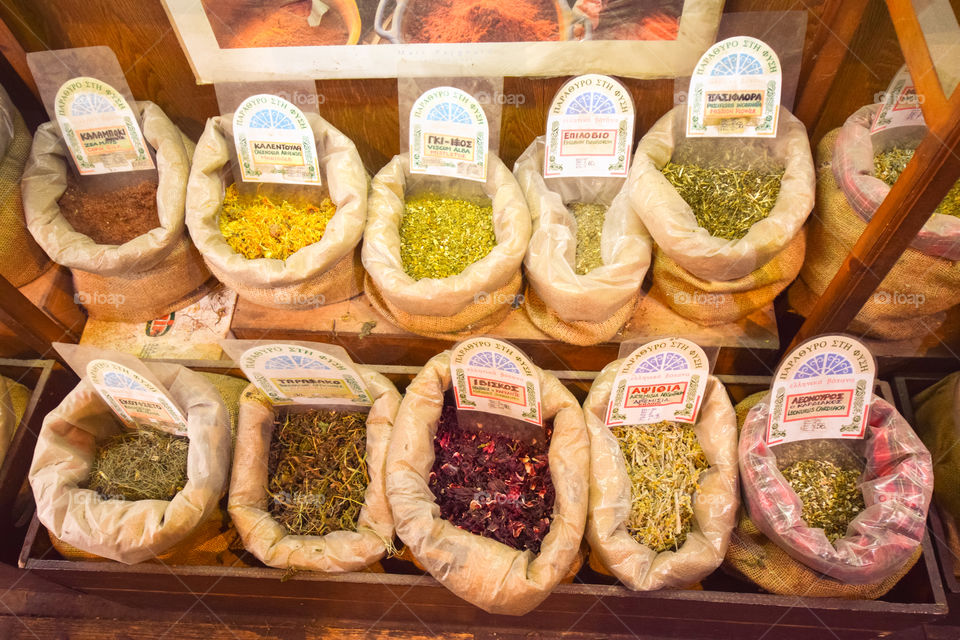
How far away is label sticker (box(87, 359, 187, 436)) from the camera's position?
5.66 feet

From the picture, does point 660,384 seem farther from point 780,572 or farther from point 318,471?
point 318,471

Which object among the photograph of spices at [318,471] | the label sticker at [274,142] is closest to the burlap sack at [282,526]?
the photograph of spices at [318,471]

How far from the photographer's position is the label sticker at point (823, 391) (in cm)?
163

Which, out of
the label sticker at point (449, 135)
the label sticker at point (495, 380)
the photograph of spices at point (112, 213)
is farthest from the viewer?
the photograph of spices at point (112, 213)

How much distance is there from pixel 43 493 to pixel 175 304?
752mm

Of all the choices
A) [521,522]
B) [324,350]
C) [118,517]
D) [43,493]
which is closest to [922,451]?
[521,522]

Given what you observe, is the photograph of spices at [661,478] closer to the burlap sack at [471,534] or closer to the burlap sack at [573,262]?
the burlap sack at [471,534]

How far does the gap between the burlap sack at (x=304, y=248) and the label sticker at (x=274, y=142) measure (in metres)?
0.05

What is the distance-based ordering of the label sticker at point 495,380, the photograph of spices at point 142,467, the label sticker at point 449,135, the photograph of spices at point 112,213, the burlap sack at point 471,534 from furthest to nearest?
the photograph of spices at point 112,213 → the label sticker at point 449,135 → the photograph of spices at point 142,467 → the label sticker at point 495,380 → the burlap sack at point 471,534

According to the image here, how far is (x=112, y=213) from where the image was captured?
7.08 feet

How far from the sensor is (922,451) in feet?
5.64

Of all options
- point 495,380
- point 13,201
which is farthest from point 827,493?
Result: point 13,201

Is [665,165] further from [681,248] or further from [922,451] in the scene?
[922,451]

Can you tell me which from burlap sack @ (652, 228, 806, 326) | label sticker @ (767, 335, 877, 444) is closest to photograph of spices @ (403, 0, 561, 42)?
burlap sack @ (652, 228, 806, 326)
